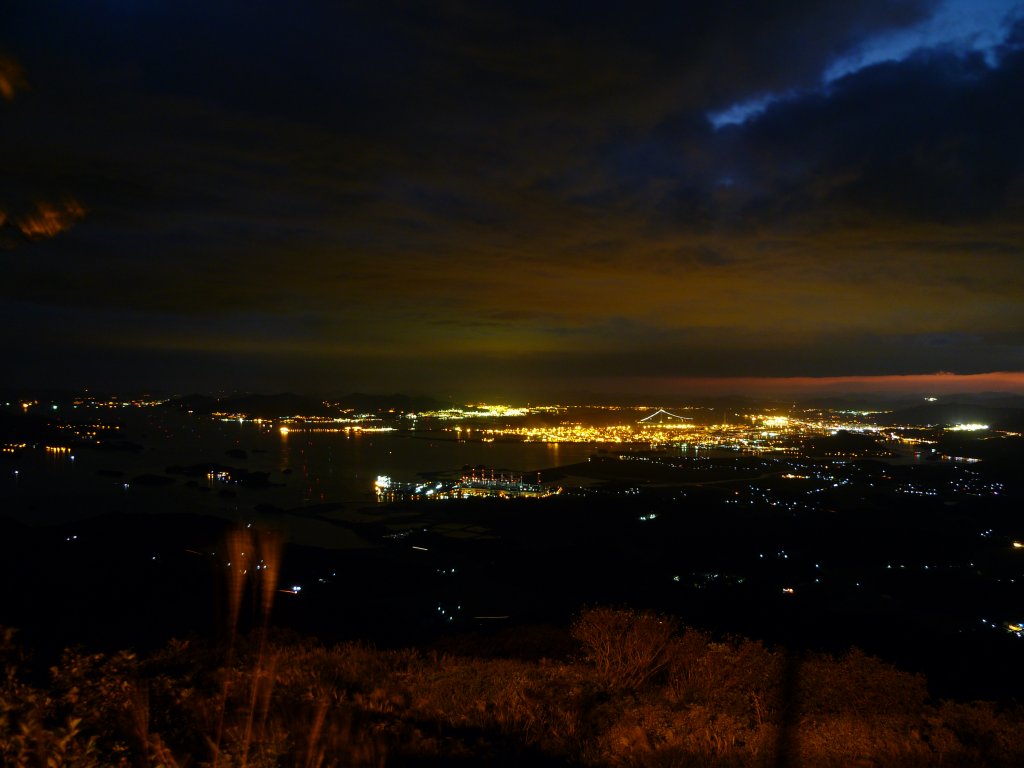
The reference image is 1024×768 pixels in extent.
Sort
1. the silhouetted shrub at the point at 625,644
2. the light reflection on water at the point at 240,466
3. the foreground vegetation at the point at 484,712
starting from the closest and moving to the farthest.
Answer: the foreground vegetation at the point at 484,712
the silhouetted shrub at the point at 625,644
the light reflection on water at the point at 240,466

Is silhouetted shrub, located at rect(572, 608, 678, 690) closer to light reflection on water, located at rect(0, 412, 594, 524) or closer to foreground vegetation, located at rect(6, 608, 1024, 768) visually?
foreground vegetation, located at rect(6, 608, 1024, 768)

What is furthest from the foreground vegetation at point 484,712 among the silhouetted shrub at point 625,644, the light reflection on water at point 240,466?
the light reflection on water at point 240,466

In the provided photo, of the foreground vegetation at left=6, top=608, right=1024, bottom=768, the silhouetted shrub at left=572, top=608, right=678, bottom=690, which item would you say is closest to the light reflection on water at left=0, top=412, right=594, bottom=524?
the silhouetted shrub at left=572, top=608, right=678, bottom=690

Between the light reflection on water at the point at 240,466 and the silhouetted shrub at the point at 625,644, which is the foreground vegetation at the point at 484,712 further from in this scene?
the light reflection on water at the point at 240,466

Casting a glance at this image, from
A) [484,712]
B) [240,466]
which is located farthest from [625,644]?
[240,466]

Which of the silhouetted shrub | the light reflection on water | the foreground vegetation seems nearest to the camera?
the foreground vegetation

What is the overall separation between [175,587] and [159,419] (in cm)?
8354

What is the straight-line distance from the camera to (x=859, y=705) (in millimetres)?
6469

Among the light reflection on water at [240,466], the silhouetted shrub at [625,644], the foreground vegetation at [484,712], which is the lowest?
the light reflection on water at [240,466]

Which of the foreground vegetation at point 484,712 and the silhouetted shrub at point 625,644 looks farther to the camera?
the silhouetted shrub at point 625,644

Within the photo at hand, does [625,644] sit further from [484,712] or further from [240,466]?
[240,466]

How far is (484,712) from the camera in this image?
16.6 ft

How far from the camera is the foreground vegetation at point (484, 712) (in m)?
3.48

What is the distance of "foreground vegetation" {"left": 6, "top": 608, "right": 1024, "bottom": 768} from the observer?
3480mm
